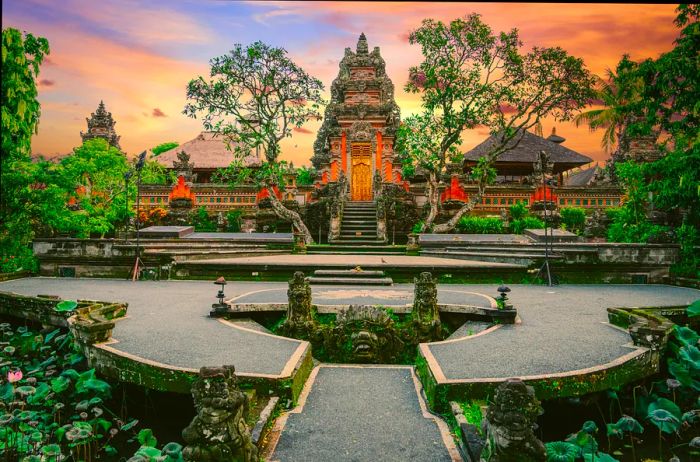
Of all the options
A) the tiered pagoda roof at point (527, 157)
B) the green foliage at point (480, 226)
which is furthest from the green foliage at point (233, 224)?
the tiered pagoda roof at point (527, 157)

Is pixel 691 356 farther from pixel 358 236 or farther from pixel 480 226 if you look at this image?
pixel 480 226

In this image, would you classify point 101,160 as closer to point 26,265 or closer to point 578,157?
point 26,265

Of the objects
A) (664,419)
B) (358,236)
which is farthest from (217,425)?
(358,236)

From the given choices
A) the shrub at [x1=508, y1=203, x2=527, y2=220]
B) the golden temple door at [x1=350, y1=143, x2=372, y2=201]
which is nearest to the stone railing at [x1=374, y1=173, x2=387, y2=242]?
the golden temple door at [x1=350, y1=143, x2=372, y2=201]

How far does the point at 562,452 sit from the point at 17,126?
6.71 meters

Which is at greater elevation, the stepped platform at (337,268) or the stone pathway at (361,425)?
the stepped platform at (337,268)

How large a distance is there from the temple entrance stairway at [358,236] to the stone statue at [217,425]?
12.1 metres

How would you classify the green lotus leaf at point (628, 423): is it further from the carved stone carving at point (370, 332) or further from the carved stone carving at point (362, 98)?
the carved stone carving at point (362, 98)

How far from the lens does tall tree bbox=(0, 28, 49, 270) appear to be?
15.6 ft

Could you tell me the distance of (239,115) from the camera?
54.6ft

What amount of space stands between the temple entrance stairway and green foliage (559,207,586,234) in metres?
8.75

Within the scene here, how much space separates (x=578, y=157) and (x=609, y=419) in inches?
1089

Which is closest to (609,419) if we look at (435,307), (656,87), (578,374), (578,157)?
Answer: (578,374)

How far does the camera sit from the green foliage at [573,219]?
64.8ft
